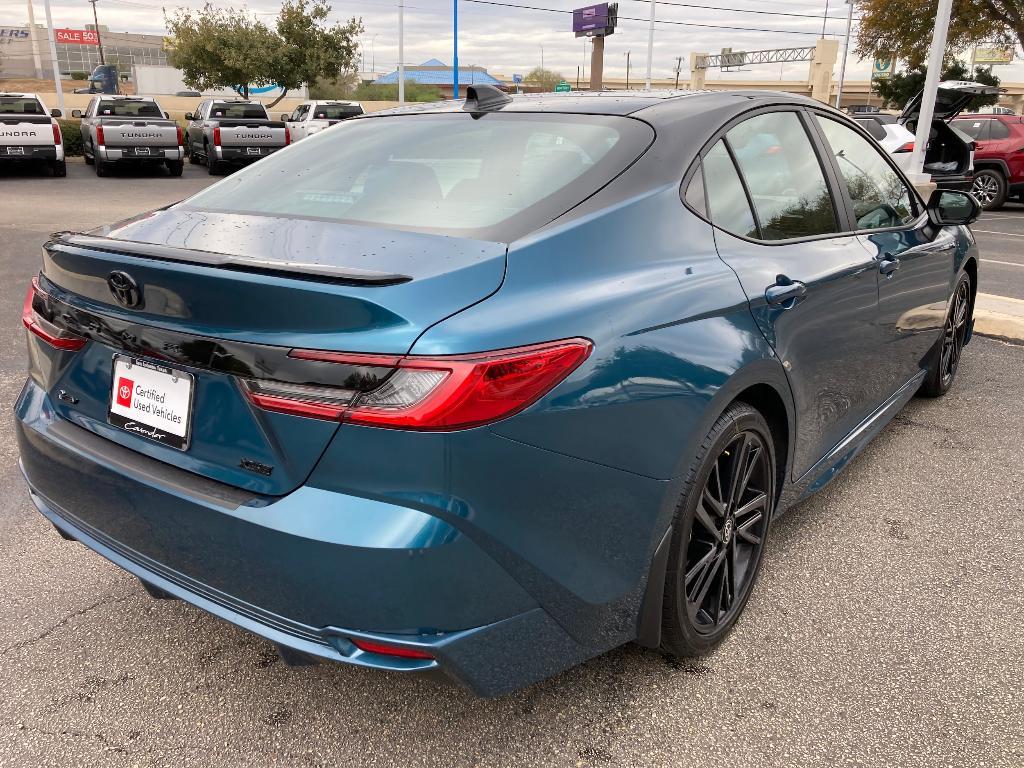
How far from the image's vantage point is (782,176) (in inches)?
111

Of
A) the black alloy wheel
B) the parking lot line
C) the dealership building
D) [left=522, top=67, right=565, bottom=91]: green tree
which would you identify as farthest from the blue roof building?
the black alloy wheel

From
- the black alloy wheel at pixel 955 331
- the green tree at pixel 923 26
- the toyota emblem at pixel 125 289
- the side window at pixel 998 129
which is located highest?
the green tree at pixel 923 26

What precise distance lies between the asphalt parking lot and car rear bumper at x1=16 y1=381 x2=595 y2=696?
0.25m

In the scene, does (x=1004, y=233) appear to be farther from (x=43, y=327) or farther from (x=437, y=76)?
(x=437, y=76)

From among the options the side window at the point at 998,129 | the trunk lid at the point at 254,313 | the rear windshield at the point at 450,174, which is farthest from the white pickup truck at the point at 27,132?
the side window at the point at 998,129

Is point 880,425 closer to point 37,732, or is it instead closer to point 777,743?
point 777,743

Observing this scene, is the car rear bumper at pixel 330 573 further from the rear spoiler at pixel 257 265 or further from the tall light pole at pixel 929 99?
the tall light pole at pixel 929 99

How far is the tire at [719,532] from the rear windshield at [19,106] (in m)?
19.6

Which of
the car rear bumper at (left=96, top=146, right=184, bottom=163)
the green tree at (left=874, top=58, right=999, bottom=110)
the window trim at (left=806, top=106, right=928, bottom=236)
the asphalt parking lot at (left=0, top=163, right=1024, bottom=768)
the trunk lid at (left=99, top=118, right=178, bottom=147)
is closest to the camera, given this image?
the asphalt parking lot at (left=0, top=163, right=1024, bottom=768)

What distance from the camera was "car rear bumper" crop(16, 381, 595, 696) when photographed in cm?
164

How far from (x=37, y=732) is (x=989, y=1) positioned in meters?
26.9

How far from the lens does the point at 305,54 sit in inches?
1276

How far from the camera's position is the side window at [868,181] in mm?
3255

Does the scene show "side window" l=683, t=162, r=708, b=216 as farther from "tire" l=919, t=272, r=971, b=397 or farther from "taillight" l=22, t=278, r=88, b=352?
"tire" l=919, t=272, r=971, b=397
